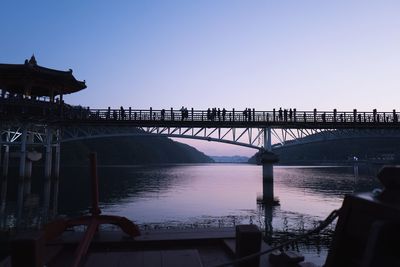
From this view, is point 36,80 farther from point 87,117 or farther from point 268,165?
Result: point 268,165

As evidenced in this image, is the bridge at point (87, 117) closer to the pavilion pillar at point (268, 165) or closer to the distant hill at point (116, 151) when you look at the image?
the pavilion pillar at point (268, 165)

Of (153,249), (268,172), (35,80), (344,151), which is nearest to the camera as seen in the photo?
(153,249)

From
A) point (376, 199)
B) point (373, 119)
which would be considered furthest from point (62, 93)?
point (376, 199)

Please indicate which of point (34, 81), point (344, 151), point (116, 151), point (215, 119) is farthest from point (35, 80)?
point (344, 151)

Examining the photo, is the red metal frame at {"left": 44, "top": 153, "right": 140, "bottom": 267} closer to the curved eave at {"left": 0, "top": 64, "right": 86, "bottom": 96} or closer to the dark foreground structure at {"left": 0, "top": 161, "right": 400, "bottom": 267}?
the dark foreground structure at {"left": 0, "top": 161, "right": 400, "bottom": 267}

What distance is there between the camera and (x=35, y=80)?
3241cm

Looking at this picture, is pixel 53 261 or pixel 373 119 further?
pixel 373 119

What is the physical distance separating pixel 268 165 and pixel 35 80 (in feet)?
81.8

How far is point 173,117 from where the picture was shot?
34844mm

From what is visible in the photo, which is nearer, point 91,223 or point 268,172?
point 91,223

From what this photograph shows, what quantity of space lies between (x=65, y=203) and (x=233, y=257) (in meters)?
20.9

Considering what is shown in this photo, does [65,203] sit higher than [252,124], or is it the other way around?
[252,124]

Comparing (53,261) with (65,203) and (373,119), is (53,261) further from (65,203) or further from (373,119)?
(373,119)

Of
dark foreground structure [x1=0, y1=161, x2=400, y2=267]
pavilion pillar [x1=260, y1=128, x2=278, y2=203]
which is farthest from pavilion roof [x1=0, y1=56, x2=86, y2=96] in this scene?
dark foreground structure [x1=0, y1=161, x2=400, y2=267]
